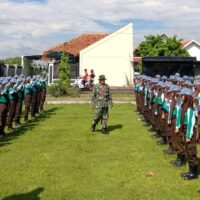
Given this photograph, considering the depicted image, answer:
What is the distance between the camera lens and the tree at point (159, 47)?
1853 inches

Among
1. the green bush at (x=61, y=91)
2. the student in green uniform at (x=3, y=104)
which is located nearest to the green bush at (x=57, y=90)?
the green bush at (x=61, y=91)

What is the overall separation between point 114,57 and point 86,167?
33.5m

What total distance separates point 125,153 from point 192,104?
3367 mm

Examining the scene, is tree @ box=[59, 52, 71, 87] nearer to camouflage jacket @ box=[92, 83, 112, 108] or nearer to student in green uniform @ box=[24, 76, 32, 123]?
student in green uniform @ box=[24, 76, 32, 123]

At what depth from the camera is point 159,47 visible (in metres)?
47.7

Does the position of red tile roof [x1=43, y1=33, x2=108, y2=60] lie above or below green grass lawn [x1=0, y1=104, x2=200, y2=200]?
above

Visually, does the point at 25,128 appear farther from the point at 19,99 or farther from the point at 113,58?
the point at 113,58

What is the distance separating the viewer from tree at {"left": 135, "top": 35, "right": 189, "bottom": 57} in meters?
47.1

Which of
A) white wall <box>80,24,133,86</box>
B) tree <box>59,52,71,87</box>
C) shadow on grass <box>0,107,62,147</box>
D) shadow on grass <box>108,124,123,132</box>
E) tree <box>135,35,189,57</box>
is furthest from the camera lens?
tree <box>135,35,189,57</box>

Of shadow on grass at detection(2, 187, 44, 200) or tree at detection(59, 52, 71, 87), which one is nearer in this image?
shadow on grass at detection(2, 187, 44, 200)

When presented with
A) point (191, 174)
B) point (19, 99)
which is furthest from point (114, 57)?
point (191, 174)

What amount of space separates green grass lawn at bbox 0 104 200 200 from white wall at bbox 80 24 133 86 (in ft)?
86.7

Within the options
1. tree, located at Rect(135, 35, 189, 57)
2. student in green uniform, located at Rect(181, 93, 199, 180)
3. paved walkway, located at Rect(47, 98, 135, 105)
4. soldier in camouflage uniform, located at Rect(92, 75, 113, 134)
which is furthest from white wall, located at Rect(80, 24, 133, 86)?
student in green uniform, located at Rect(181, 93, 199, 180)

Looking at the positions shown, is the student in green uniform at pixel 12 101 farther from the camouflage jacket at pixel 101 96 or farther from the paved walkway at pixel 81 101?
the paved walkway at pixel 81 101
